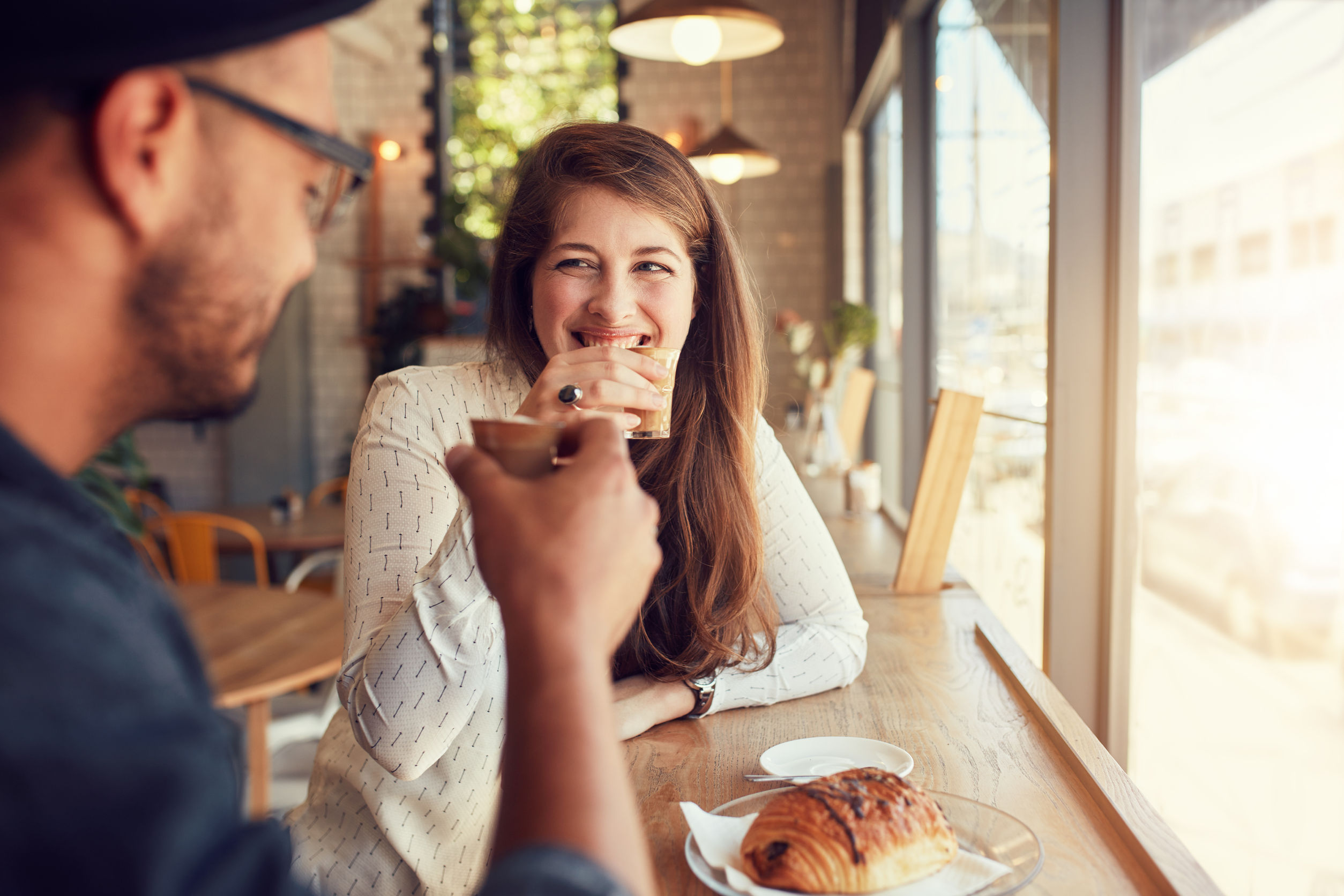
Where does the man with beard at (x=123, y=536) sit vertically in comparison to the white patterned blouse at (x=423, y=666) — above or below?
above

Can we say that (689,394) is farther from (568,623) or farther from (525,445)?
(568,623)

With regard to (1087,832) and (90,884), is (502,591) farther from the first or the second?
(1087,832)

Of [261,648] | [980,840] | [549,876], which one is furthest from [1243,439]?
[261,648]

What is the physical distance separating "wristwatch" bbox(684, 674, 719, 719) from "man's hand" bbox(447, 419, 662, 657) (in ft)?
2.39

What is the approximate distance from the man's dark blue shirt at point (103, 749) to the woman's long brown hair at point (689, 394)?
0.96 m

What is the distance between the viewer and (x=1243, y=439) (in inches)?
62.9

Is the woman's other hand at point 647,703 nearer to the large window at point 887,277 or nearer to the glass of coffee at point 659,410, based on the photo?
the glass of coffee at point 659,410

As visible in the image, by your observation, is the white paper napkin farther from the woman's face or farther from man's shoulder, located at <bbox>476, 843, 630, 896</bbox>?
the woman's face

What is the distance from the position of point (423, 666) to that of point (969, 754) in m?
0.67

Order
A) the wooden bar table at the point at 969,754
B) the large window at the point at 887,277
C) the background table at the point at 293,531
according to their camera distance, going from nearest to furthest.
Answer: the wooden bar table at the point at 969,754
the background table at the point at 293,531
the large window at the point at 887,277

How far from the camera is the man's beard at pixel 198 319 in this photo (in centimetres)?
54

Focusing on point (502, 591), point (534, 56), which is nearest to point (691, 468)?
point (502, 591)

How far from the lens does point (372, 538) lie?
1329 millimetres

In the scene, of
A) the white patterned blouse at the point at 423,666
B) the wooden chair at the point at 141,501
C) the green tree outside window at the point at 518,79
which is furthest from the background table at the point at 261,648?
the green tree outside window at the point at 518,79
